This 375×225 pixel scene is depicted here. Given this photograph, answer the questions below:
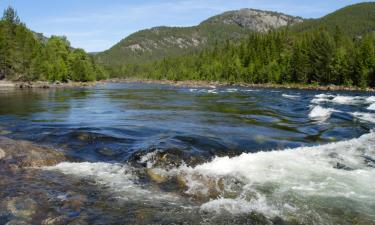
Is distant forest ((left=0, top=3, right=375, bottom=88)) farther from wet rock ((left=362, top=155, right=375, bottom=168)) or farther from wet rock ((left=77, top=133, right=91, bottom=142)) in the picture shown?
wet rock ((left=77, top=133, right=91, bottom=142))

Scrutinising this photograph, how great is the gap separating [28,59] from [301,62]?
82.8 m

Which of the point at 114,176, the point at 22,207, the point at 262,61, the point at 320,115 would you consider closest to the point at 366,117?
the point at 320,115

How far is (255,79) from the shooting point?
458ft

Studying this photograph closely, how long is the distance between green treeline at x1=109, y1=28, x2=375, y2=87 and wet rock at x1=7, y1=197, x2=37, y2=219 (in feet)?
312

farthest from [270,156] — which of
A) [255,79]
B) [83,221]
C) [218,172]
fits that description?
[255,79]

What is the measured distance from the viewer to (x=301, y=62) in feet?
393

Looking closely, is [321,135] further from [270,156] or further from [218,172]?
[218,172]

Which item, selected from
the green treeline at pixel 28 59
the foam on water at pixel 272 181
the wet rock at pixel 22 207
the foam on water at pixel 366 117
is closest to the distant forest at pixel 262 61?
the green treeline at pixel 28 59

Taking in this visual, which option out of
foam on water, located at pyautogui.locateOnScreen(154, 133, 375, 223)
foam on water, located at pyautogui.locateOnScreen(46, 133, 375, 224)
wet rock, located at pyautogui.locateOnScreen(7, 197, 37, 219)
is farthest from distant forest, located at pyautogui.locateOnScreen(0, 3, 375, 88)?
wet rock, located at pyautogui.locateOnScreen(7, 197, 37, 219)

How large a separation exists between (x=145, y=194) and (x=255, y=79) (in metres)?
132

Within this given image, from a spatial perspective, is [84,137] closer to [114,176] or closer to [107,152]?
[107,152]

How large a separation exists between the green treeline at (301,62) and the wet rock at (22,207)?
95.1 metres

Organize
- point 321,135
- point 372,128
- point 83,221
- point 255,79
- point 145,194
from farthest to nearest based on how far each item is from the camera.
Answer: point 255,79 → point 372,128 → point 321,135 → point 145,194 → point 83,221

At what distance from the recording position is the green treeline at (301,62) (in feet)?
327
